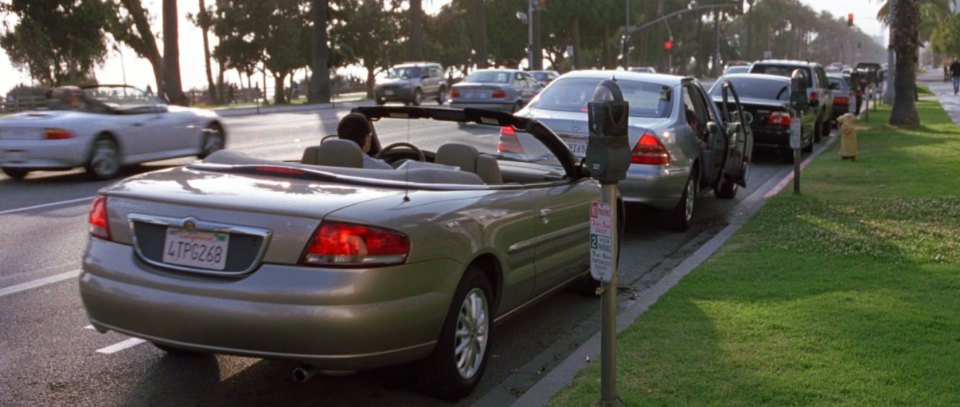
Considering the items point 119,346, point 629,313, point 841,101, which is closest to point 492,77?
point 841,101

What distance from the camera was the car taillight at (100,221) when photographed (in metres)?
5.12

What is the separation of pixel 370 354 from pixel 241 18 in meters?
62.9

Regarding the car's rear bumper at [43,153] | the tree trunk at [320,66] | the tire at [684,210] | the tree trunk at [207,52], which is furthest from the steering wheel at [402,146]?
the tree trunk at [207,52]

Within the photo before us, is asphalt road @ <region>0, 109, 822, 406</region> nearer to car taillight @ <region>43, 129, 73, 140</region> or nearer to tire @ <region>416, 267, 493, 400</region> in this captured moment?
tire @ <region>416, 267, 493, 400</region>

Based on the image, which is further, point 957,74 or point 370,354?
point 957,74

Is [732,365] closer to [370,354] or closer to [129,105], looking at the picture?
[370,354]

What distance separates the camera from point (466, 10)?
3204 inches

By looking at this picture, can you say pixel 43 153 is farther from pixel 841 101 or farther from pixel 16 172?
pixel 841 101

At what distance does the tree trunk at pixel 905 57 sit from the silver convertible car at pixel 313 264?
2135 cm

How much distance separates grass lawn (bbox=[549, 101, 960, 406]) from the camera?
5.11 m

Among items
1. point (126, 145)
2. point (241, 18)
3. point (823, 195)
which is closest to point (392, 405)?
point (823, 195)

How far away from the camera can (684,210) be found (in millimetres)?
10750

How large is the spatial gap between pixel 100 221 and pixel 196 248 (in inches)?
28.1

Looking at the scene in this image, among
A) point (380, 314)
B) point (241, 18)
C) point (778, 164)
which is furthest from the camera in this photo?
point (241, 18)
